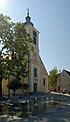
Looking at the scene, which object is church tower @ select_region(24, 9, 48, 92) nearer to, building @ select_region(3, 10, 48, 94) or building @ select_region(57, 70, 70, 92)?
building @ select_region(3, 10, 48, 94)

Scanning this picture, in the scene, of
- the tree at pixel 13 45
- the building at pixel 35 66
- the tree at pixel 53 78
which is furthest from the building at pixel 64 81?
the tree at pixel 13 45

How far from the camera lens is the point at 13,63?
2806 cm

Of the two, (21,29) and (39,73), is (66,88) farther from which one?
(21,29)

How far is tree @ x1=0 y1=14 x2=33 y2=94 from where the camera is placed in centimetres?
2833

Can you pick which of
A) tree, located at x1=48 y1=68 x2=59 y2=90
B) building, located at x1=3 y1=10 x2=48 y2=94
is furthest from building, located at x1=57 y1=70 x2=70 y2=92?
building, located at x1=3 y1=10 x2=48 y2=94

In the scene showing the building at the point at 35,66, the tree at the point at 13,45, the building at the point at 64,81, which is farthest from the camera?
the building at the point at 64,81

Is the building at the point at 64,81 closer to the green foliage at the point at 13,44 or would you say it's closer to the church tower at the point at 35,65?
the church tower at the point at 35,65

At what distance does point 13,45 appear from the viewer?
29.0 metres

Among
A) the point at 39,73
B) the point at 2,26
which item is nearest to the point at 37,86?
the point at 39,73

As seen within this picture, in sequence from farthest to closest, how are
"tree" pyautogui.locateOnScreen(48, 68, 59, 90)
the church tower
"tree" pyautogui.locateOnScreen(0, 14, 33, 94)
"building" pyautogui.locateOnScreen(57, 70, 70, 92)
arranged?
"tree" pyautogui.locateOnScreen(48, 68, 59, 90), "building" pyautogui.locateOnScreen(57, 70, 70, 92), the church tower, "tree" pyautogui.locateOnScreen(0, 14, 33, 94)

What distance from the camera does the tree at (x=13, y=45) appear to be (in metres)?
28.3

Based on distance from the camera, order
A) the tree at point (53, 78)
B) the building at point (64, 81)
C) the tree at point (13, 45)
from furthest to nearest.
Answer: the tree at point (53, 78) < the building at point (64, 81) < the tree at point (13, 45)

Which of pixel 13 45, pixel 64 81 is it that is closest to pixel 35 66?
pixel 13 45

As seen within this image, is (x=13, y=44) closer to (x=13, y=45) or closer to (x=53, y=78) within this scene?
(x=13, y=45)
